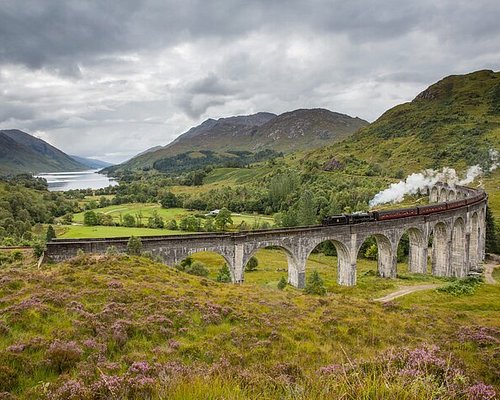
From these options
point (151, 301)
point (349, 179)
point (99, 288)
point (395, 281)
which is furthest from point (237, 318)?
point (349, 179)

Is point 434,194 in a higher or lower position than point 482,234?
higher

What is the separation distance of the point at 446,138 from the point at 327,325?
17132cm

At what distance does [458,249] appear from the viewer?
2277 inches

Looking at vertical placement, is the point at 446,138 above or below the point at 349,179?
above

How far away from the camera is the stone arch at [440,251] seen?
53.5 metres

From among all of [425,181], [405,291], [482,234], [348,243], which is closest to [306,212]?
[482,234]

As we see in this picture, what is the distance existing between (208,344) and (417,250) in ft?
156

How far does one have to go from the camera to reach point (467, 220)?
55281mm

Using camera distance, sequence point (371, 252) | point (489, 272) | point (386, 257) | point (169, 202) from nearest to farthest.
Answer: point (386, 257) < point (489, 272) < point (371, 252) < point (169, 202)

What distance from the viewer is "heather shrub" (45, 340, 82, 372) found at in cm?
895

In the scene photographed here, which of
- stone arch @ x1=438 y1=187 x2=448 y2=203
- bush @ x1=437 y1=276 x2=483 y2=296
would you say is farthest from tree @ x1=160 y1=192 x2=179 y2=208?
bush @ x1=437 y1=276 x2=483 y2=296

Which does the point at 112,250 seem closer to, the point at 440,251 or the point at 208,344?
the point at 208,344

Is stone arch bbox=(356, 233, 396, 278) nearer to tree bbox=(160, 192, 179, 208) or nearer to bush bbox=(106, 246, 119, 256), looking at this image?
bush bbox=(106, 246, 119, 256)

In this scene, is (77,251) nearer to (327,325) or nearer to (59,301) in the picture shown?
(59,301)
